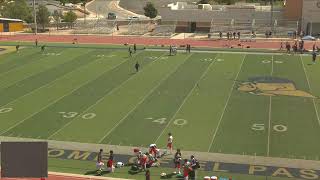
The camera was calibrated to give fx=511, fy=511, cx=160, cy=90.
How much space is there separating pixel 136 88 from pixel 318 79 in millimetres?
14451

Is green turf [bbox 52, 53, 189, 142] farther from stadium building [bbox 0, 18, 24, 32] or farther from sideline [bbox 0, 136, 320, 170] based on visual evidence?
stadium building [bbox 0, 18, 24, 32]

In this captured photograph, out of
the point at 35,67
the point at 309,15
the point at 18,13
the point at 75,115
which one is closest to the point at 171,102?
the point at 75,115

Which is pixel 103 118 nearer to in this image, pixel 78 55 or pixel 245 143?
pixel 245 143

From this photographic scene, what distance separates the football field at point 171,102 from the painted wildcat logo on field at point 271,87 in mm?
71

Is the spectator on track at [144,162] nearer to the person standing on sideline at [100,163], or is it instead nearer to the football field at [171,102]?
the person standing on sideline at [100,163]

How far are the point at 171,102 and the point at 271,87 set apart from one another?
8443mm

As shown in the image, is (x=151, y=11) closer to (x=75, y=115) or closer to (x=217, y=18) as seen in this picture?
(x=217, y=18)

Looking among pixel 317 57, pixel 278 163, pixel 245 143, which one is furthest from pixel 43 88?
pixel 317 57

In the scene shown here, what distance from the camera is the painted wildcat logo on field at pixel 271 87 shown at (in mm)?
35719

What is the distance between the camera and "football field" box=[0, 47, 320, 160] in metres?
27.0

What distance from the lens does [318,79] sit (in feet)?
132

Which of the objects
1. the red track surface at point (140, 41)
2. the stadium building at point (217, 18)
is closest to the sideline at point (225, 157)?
the red track surface at point (140, 41)

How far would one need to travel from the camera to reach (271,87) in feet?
123

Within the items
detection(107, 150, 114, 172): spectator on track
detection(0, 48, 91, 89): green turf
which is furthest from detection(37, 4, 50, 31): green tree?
detection(107, 150, 114, 172): spectator on track
